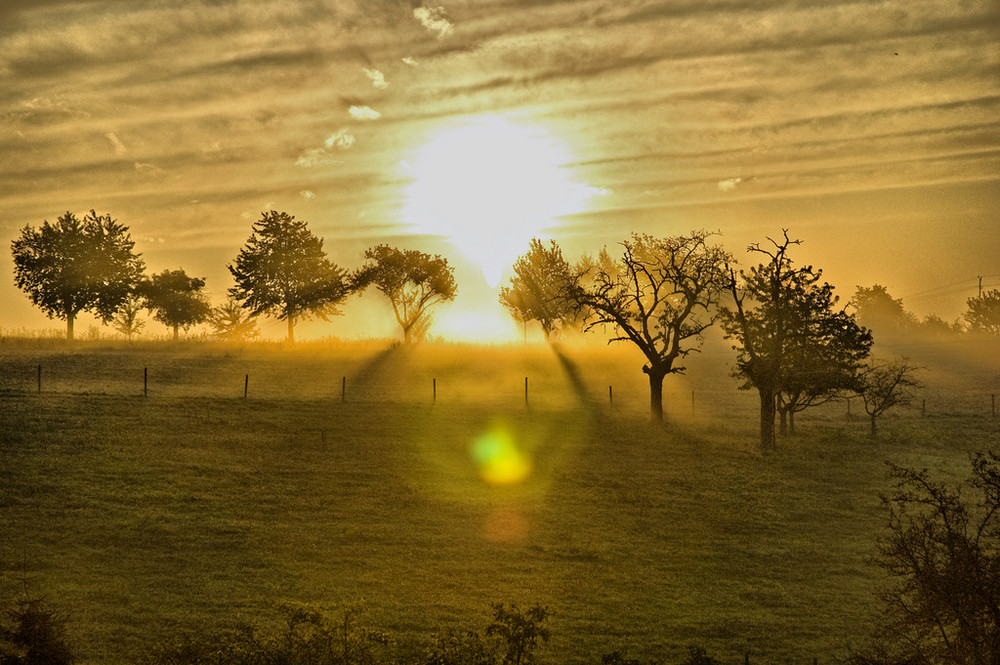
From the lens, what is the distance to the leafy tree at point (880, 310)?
171 meters

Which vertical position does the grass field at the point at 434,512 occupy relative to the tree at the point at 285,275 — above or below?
below

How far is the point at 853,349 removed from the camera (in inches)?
2047

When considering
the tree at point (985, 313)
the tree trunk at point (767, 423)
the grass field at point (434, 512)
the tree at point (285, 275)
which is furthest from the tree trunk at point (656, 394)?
the tree at point (985, 313)

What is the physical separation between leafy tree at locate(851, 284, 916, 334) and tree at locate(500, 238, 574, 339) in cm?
8451

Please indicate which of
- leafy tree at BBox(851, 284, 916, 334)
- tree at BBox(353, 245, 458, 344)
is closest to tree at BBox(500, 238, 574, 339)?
tree at BBox(353, 245, 458, 344)

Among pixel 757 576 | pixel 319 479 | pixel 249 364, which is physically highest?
pixel 249 364

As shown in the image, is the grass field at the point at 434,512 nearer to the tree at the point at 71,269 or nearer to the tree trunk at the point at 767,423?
the tree trunk at the point at 767,423

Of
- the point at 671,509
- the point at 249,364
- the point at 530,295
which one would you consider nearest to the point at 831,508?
the point at 671,509

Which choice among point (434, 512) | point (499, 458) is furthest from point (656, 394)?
point (434, 512)

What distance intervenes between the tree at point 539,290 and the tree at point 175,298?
1715 inches

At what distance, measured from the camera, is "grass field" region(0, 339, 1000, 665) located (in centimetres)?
2298

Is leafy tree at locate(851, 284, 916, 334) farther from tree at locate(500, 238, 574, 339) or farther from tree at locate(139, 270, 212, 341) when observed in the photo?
tree at locate(139, 270, 212, 341)

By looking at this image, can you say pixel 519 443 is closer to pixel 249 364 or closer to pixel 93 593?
pixel 93 593

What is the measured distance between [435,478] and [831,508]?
1761 centimetres
